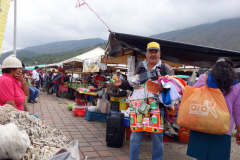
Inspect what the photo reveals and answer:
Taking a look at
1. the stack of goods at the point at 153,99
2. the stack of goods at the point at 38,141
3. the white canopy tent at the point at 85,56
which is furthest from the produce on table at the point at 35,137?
the white canopy tent at the point at 85,56

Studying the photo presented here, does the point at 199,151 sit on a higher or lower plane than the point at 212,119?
lower

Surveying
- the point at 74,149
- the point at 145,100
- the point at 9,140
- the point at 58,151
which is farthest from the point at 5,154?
the point at 145,100

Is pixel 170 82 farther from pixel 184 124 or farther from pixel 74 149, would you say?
pixel 74 149

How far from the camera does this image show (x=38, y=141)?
139 cm

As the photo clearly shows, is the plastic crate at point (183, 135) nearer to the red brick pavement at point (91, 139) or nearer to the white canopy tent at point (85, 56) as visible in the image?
the red brick pavement at point (91, 139)

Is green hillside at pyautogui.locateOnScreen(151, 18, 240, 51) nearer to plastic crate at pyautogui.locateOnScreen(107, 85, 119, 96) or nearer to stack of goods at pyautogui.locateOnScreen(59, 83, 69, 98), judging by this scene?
stack of goods at pyautogui.locateOnScreen(59, 83, 69, 98)

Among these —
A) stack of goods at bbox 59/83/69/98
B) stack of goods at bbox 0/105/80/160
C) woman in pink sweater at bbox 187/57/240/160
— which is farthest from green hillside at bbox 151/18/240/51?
stack of goods at bbox 0/105/80/160

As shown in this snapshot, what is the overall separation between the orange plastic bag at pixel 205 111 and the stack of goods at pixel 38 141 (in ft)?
4.28

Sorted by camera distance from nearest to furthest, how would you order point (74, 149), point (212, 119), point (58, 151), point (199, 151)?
point (58, 151)
point (74, 149)
point (212, 119)
point (199, 151)

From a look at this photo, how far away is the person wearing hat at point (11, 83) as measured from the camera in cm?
229

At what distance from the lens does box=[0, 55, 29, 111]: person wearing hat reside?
2.29m

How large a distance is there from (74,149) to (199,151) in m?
1.60

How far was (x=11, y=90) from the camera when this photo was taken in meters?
2.35

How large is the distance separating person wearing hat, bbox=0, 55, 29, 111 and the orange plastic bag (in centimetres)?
241
